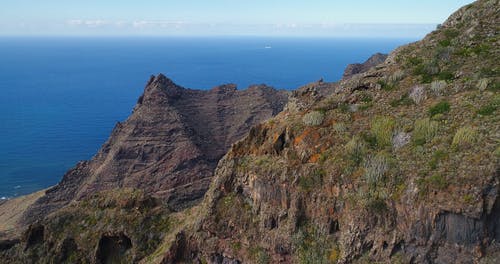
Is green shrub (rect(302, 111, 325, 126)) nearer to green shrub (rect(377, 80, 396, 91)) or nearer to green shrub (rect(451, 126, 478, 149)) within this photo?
green shrub (rect(377, 80, 396, 91))

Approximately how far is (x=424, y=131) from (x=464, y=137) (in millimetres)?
2024

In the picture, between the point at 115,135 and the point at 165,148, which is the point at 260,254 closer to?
the point at 165,148

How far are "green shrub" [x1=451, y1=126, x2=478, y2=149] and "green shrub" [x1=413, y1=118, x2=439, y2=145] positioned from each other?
4.01 ft

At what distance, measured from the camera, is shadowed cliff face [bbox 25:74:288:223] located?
2660 inches

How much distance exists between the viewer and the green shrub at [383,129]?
20.9 m

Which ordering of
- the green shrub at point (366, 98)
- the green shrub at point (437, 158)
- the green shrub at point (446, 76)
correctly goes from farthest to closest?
1. the green shrub at point (366, 98)
2. the green shrub at point (446, 76)
3. the green shrub at point (437, 158)

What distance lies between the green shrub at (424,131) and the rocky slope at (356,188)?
2.0 inches

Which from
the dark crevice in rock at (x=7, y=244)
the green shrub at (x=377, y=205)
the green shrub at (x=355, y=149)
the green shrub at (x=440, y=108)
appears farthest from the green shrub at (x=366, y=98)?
the dark crevice in rock at (x=7, y=244)

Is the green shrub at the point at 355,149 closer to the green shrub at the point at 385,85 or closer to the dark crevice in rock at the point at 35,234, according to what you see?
the green shrub at the point at 385,85

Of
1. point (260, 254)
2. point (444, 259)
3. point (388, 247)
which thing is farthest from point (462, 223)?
point (260, 254)

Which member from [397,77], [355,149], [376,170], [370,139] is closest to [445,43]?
[397,77]

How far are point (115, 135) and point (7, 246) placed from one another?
52203mm

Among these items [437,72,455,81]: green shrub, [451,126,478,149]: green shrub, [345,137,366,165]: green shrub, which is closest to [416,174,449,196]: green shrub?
[451,126,478,149]: green shrub

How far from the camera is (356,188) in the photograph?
1942 cm
